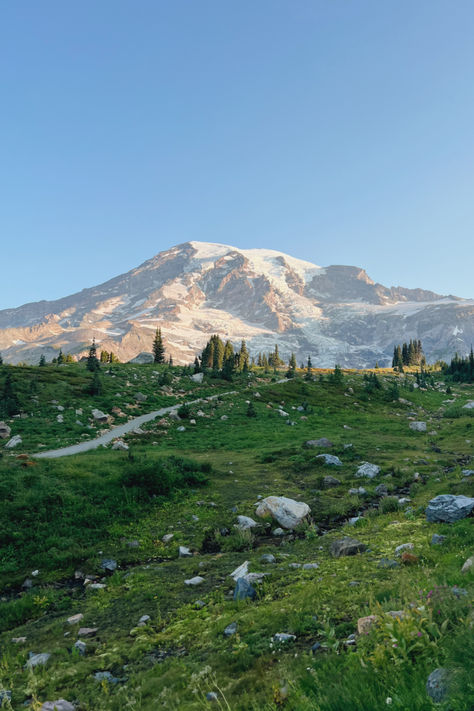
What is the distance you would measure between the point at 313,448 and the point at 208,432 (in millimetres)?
11213

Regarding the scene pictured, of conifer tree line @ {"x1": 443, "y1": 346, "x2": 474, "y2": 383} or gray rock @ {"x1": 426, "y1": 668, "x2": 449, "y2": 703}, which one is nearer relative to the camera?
gray rock @ {"x1": 426, "y1": 668, "x2": 449, "y2": 703}

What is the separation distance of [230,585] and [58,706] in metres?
4.09

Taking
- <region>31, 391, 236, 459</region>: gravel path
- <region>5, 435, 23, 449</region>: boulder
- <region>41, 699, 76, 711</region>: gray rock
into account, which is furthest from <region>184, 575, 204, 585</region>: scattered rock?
<region>5, 435, 23, 449</region>: boulder

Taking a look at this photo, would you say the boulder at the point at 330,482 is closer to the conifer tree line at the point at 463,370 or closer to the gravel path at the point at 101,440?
the gravel path at the point at 101,440

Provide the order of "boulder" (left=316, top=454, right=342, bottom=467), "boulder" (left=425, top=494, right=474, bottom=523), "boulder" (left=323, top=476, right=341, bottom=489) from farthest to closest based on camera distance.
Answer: "boulder" (left=316, top=454, right=342, bottom=467) → "boulder" (left=323, top=476, right=341, bottom=489) → "boulder" (left=425, top=494, right=474, bottom=523)

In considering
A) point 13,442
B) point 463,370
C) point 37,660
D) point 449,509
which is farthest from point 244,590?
point 463,370

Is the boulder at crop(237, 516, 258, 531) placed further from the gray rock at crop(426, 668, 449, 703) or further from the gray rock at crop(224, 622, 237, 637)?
the gray rock at crop(426, 668, 449, 703)

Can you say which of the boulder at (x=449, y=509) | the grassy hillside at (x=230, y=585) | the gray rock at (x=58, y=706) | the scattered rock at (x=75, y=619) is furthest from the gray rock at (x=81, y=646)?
the boulder at (x=449, y=509)

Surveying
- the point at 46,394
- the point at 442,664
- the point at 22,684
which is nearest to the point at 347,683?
the point at 442,664

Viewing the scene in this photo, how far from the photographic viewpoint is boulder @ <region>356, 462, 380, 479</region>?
17006mm

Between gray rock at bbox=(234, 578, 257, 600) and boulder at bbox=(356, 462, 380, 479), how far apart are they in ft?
36.4

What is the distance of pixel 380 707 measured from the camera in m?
3.37

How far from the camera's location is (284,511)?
12531mm

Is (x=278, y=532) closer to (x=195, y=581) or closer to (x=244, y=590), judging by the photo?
(x=195, y=581)
